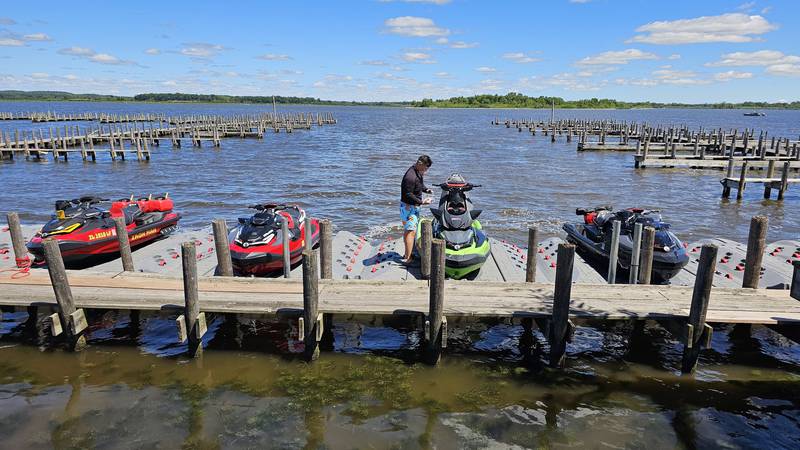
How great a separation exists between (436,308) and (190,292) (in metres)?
A: 3.44

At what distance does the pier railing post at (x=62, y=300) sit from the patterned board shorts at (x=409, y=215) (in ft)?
18.1

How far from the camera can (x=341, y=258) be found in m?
11.4

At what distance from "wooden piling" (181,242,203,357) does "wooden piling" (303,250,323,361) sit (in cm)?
155

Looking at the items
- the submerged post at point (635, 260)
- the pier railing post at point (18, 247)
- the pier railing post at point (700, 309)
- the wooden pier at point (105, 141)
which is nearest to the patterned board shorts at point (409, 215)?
the submerged post at point (635, 260)

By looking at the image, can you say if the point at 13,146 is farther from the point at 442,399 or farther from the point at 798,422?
the point at 798,422

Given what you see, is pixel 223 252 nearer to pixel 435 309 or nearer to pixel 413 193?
pixel 413 193

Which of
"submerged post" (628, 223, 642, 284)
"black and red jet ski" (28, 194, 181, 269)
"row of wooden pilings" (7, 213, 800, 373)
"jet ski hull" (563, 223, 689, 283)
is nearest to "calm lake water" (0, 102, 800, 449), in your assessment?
"row of wooden pilings" (7, 213, 800, 373)

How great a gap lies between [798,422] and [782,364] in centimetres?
155

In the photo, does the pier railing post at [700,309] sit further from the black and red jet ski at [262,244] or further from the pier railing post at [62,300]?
the pier railing post at [62,300]

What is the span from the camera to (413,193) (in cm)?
973

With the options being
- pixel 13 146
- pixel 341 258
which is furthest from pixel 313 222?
pixel 13 146

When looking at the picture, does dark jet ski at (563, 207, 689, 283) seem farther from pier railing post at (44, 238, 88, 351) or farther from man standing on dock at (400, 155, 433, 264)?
pier railing post at (44, 238, 88, 351)

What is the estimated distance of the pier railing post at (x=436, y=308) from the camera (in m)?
7.04

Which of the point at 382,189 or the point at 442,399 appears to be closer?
the point at 442,399
